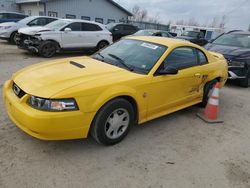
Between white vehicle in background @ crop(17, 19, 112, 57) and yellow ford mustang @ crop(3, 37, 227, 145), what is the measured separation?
20.5 ft

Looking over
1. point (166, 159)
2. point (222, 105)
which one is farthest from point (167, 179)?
point (222, 105)

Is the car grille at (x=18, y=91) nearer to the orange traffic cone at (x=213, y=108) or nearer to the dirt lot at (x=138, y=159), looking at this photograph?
the dirt lot at (x=138, y=159)

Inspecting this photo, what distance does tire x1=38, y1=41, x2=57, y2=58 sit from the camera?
990 cm

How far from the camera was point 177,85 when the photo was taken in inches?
163

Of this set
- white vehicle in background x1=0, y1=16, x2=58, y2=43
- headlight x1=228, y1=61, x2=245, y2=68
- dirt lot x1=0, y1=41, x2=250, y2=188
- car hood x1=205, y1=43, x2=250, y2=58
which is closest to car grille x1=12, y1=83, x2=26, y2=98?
dirt lot x1=0, y1=41, x2=250, y2=188

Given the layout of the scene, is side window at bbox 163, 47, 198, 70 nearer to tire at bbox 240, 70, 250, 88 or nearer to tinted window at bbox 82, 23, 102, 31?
tire at bbox 240, 70, 250, 88

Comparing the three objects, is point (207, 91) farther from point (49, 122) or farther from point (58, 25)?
point (58, 25)

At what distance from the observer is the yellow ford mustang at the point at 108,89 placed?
2.88 meters

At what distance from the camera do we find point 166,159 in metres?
3.29

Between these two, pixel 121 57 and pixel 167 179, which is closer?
pixel 167 179

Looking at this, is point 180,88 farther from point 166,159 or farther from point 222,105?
point 222,105

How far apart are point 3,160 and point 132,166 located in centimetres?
163

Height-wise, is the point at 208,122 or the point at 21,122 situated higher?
the point at 21,122

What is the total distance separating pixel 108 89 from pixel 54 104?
721mm
